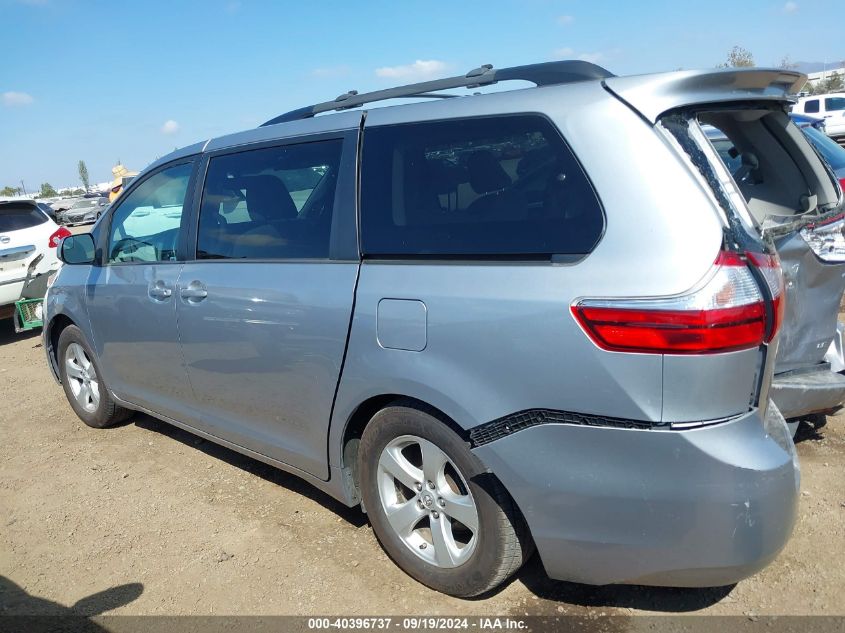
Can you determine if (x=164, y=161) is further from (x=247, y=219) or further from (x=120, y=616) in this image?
(x=120, y=616)

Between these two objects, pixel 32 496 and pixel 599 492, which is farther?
pixel 32 496

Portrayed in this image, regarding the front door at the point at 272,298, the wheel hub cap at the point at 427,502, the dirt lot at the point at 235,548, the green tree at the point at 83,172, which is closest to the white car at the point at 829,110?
the dirt lot at the point at 235,548

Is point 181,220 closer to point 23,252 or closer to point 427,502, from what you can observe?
point 427,502

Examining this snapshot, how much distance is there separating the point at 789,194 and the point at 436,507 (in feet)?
7.14

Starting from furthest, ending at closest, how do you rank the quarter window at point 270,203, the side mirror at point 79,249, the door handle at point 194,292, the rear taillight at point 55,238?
the rear taillight at point 55,238 → the side mirror at point 79,249 → the door handle at point 194,292 → the quarter window at point 270,203

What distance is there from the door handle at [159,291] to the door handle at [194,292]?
5.9 inches

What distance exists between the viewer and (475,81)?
286 centimetres

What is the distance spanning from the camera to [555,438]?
2152mm

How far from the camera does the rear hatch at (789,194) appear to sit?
250 centimetres

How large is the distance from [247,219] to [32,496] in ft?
7.09

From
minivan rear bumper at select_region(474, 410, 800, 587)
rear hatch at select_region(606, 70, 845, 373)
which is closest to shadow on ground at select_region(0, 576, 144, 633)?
minivan rear bumper at select_region(474, 410, 800, 587)

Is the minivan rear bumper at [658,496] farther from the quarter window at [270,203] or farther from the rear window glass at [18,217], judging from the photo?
the rear window glass at [18,217]

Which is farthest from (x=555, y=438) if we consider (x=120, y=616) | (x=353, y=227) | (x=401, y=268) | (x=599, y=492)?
(x=120, y=616)

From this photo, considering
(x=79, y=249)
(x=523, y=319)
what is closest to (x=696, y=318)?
(x=523, y=319)
